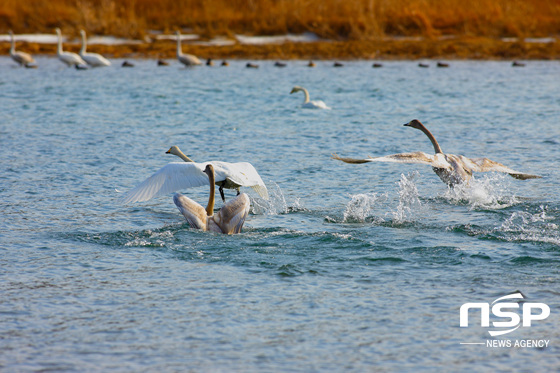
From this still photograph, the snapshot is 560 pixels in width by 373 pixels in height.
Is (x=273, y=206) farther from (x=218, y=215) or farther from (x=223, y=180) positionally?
(x=218, y=215)

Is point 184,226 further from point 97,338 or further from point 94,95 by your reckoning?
point 94,95

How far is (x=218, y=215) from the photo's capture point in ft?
26.4

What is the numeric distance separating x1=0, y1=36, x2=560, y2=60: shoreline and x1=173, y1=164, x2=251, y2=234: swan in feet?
83.1

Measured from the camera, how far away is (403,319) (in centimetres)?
588

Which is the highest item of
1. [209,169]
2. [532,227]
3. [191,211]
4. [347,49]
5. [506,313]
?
[347,49]

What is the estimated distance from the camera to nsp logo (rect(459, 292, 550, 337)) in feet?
18.9

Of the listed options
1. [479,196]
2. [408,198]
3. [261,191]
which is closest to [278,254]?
[261,191]

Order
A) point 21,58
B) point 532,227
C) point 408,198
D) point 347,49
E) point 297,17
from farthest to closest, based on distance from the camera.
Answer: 1. point 297,17
2. point 347,49
3. point 21,58
4. point 408,198
5. point 532,227

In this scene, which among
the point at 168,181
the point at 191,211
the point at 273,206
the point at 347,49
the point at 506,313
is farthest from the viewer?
the point at 347,49

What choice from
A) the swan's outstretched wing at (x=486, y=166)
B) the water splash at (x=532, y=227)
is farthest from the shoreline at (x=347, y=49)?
the water splash at (x=532, y=227)

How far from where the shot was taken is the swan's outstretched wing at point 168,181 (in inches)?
339

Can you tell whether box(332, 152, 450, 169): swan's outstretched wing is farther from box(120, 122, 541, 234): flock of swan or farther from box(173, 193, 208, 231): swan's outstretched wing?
box(173, 193, 208, 231): swan's outstretched wing

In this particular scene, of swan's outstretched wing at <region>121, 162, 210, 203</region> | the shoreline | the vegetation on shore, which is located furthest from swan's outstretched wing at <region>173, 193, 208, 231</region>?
the vegetation on shore

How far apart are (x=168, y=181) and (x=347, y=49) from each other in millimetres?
26255
